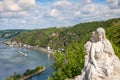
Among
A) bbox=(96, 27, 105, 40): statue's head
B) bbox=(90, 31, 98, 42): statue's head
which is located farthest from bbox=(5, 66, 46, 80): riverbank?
bbox=(96, 27, 105, 40): statue's head

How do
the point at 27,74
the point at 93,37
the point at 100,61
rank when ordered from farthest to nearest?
the point at 27,74 → the point at 93,37 → the point at 100,61

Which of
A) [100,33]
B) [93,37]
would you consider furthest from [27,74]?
[100,33]

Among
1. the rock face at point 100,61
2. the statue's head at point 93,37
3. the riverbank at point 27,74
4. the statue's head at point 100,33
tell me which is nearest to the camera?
the rock face at point 100,61

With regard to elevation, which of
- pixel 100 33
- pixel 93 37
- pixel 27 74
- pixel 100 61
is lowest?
pixel 27 74

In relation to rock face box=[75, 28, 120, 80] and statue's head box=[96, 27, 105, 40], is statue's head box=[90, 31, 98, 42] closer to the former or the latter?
rock face box=[75, 28, 120, 80]

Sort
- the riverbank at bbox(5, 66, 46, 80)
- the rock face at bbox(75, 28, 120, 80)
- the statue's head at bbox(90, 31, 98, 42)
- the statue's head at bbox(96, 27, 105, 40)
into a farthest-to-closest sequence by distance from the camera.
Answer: the riverbank at bbox(5, 66, 46, 80)
the statue's head at bbox(90, 31, 98, 42)
the statue's head at bbox(96, 27, 105, 40)
the rock face at bbox(75, 28, 120, 80)

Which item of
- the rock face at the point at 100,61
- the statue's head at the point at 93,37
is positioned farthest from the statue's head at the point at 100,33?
the statue's head at the point at 93,37

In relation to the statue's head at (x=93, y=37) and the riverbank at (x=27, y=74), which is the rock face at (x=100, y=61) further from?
the riverbank at (x=27, y=74)

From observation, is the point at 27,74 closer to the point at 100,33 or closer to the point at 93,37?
the point at 93,37

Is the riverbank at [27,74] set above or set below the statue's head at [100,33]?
below
